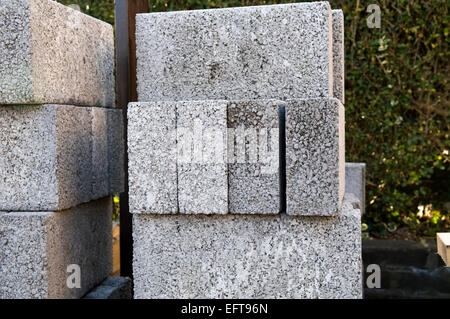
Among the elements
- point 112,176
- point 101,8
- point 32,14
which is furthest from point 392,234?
point 32,14

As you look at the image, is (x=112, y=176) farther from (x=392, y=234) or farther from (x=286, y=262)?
(x=392, y=234)

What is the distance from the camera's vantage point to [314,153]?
74.7 inches

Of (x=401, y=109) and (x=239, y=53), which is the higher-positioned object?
(x=239, y=53)

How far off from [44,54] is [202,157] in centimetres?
82

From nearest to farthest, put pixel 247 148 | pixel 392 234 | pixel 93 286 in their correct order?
1. pixel 247 148
2. pixel 93 286
3. pixel 392 234

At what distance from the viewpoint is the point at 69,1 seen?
18.8ft

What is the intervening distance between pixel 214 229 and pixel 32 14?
114cm

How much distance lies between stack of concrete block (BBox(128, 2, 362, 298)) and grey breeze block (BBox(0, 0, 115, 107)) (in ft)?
1.43

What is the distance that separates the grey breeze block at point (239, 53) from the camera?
6.77 ft
